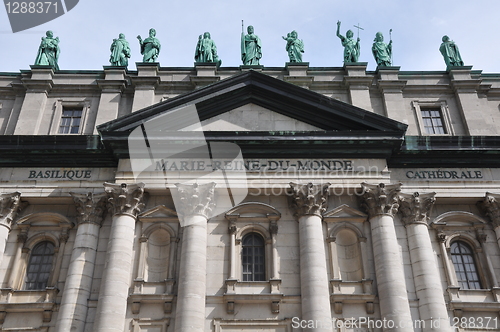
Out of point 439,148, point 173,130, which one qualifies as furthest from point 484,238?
point 173,130

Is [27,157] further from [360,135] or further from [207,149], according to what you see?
[360,135]

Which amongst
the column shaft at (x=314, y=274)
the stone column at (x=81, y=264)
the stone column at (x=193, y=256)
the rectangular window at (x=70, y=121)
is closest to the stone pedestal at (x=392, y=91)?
the column shaft at (x=314, y=274)

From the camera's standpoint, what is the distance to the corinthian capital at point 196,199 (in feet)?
81.0

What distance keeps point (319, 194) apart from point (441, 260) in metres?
6.49

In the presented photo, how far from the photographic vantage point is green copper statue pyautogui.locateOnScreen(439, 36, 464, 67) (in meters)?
31.3

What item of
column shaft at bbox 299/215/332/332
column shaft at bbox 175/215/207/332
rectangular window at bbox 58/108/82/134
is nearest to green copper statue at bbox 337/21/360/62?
column shaft at bbox 299/215/332/332

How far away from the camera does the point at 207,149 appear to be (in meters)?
26.0

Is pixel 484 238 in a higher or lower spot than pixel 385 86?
lower

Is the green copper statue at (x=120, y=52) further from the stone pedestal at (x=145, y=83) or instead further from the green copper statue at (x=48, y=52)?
the green copper statue at (x=48, y=52)

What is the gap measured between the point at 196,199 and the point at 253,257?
3817mm

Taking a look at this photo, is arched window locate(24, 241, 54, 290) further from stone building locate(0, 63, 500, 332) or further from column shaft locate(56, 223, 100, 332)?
column shaft locate(56, 223, 100, 332)

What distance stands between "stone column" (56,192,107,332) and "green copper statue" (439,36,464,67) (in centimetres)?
2132

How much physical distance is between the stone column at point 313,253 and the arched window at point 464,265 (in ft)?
21.5

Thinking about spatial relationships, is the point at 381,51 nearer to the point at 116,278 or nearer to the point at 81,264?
the point at 116,278
